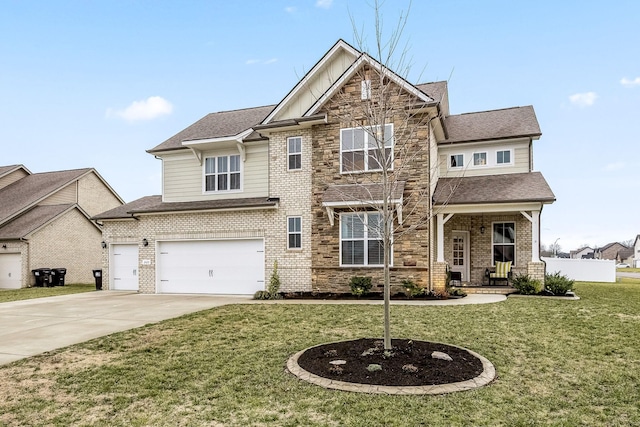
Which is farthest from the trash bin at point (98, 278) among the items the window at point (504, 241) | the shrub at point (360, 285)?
the window at point (504, 241)

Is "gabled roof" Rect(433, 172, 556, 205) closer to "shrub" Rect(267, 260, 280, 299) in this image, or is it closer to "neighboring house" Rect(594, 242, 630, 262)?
"shrub" Rect(267, 260, 280, 299)

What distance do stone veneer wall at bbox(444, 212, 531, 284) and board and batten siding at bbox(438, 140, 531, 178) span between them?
74.4 inches

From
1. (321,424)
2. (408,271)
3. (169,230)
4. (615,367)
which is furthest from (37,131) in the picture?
(615,367)

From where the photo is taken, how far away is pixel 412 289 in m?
13.0

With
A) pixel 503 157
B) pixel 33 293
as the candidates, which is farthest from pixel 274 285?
pixel 33 293

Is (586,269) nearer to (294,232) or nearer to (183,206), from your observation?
(294,232)

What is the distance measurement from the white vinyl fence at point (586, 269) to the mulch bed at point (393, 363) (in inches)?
804

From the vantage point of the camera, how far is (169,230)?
16547 mm

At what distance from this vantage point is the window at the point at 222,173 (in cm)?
1659

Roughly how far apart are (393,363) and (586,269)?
2327cm

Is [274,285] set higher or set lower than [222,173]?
→ lower

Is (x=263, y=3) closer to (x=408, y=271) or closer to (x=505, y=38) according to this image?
(x=505, y=38)

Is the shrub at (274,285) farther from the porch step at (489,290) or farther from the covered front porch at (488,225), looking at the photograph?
the porch step at (489,290)

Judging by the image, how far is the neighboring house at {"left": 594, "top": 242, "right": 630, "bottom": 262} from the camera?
9104 cm
